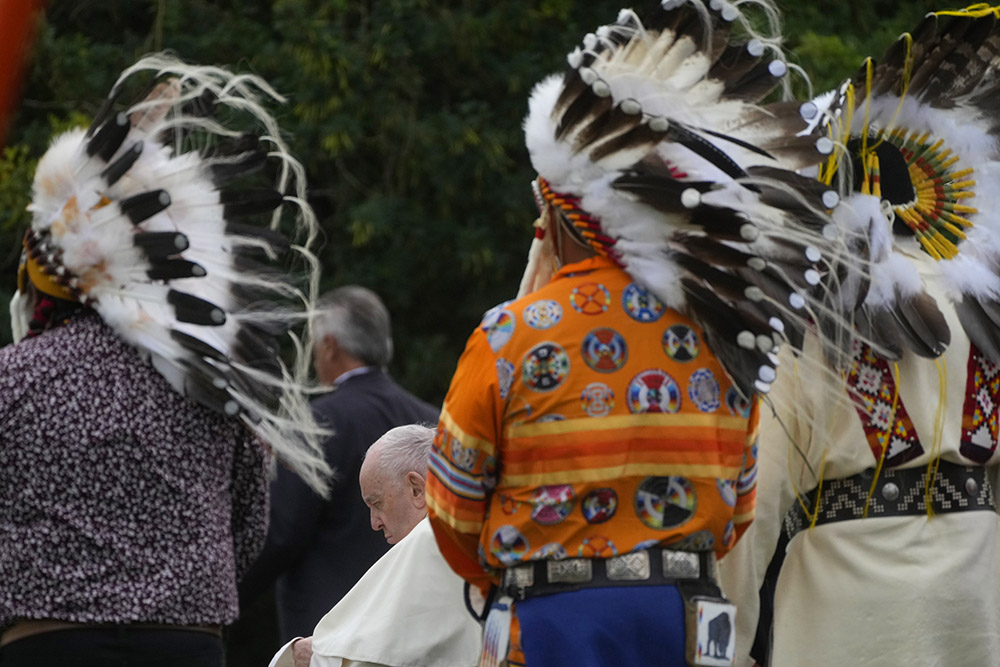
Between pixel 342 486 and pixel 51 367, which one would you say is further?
pixel 342 486

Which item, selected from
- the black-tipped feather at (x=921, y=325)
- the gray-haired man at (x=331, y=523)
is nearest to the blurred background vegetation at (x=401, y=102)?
the gray-haired man at (x=331, y=523)

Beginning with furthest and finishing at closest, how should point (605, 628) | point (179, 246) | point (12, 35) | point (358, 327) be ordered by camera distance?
point (358, 327)
point (179, 246)
point (605, 628)
point (12, 35)

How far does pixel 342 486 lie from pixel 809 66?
2744mm

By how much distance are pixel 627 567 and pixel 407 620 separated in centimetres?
67

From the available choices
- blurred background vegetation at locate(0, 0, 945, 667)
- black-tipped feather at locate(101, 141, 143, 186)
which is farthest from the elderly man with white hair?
blurred background vegetation at locate(0, 0, 945, 667)

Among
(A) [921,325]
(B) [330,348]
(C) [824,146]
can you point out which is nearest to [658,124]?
(C) [824,146]

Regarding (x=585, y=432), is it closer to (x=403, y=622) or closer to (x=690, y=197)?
(x=690, y=197)

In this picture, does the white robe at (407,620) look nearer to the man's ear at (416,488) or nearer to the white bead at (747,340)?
the man's ear at (416,488)

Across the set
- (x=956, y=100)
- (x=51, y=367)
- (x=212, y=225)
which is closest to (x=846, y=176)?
(x=956, y=100)

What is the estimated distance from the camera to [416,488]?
3.23 metres

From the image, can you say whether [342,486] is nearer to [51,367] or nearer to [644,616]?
[51,367]

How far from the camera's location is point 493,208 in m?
7.41

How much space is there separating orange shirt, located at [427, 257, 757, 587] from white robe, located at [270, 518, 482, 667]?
452 mm

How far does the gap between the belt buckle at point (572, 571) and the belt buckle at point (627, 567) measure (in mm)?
32
